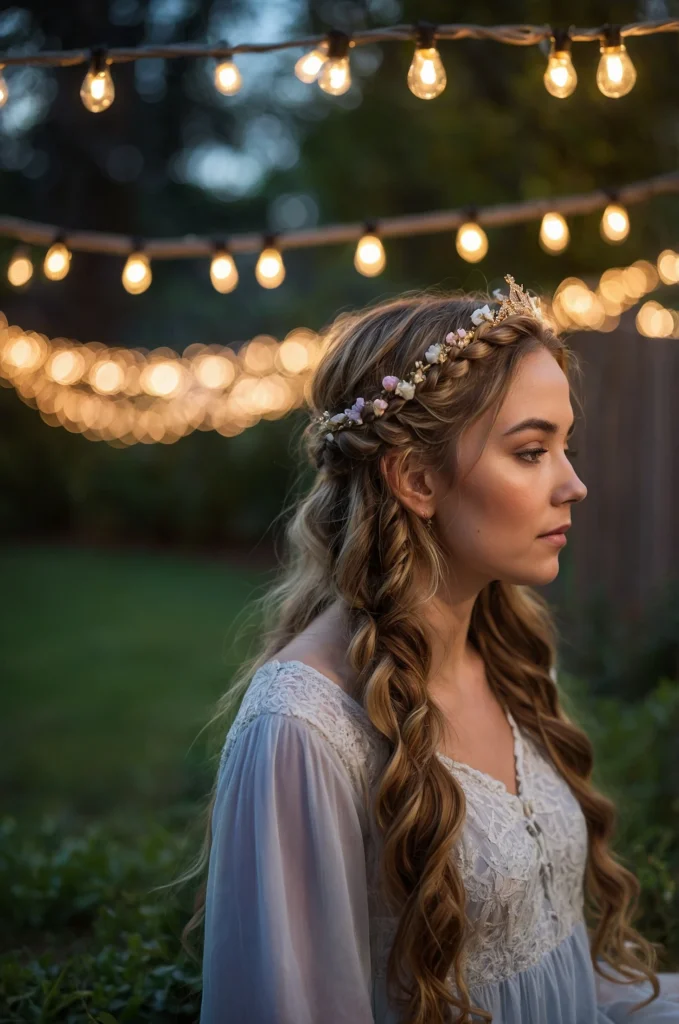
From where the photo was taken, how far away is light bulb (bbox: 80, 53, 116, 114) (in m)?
2.56

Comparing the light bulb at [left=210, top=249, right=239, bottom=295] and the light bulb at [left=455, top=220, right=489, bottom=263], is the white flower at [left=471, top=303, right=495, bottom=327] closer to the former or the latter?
the light bulb at [left=455, top=220, right=489, bottom=263]

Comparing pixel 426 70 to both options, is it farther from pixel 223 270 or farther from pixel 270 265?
pixel 223 270

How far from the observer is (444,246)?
944 cm

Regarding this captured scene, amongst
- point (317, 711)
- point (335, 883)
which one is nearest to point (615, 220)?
point (317, 711)

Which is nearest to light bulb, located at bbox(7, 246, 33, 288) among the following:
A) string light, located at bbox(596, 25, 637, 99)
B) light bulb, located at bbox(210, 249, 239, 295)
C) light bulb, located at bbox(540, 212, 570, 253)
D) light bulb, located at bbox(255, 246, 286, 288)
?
light bulb, located at bbox(210, 249, 239, 295)

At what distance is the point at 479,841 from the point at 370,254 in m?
2.43

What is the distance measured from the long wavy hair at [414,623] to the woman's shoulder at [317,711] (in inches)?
1.7

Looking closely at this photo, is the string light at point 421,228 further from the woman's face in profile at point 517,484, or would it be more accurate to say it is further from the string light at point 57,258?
the woman's face in profile at point 517,484

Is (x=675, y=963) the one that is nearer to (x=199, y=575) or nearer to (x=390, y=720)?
(x=390, y=720)

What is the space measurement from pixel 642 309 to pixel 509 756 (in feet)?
18.8

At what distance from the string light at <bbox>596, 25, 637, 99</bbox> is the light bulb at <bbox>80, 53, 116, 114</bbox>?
1.24 m

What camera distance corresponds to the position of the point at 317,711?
1880mm

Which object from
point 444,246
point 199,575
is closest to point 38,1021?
point 444,246

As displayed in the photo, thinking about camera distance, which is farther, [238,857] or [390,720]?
[390,720]
